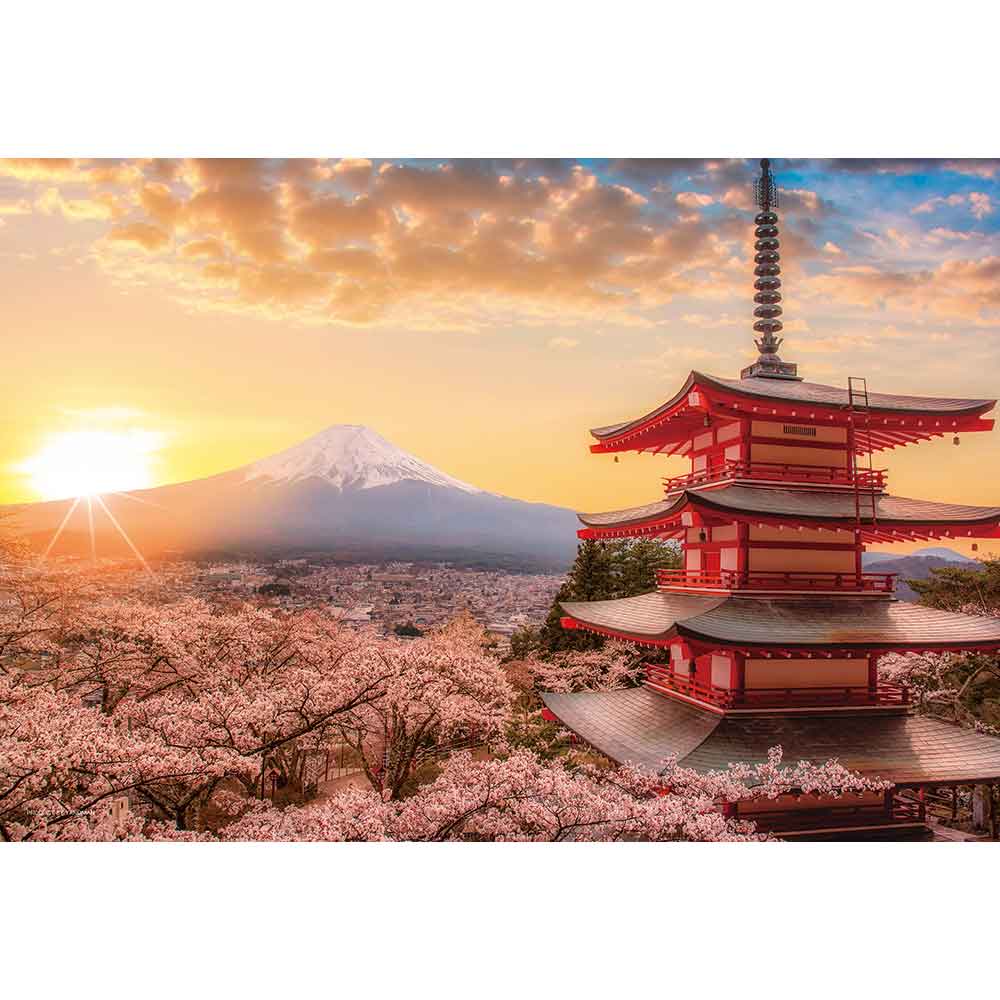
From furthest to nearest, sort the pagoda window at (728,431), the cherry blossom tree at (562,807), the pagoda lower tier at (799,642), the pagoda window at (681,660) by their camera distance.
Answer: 1. the pagoda window at (681,660)
2. the pagoda window at (728,431)
3. the pagoda lower tier at (799,642)
4. the cherry blossom tree at (562,807)

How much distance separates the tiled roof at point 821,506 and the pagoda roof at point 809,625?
2.29ft

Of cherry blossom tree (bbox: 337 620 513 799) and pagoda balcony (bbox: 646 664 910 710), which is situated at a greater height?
pagoda balcony (bbox: 646 664 910 710)

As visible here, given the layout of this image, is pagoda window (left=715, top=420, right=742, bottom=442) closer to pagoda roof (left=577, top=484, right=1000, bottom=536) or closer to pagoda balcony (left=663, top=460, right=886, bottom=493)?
pagoda balcony (left=663, top=460, right=886, bottom=493)


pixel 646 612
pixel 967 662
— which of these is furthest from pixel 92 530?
pixel 967 662

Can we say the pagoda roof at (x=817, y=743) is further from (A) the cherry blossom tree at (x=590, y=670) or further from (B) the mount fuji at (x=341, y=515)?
(B) the mount fuji at (x=341, y=515)

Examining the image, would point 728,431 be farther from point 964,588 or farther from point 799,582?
point 964,588

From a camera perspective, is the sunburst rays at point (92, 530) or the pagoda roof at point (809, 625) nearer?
the pagoda roof at point (809, 625)

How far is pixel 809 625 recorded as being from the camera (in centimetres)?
472

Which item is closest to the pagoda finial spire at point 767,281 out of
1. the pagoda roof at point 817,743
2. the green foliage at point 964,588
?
the pagoda roof at point 817,743

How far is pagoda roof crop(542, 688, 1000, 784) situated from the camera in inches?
173

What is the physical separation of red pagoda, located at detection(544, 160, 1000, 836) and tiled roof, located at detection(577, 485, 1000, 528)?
0.05 ft

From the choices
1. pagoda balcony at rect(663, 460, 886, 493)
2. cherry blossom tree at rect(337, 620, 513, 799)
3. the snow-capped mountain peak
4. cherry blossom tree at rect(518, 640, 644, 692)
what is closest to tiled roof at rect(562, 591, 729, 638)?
pagoda balcony at rect(663, 460, 886, 493)

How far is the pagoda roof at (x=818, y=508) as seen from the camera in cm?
459

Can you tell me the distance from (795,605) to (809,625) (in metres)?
0.27
